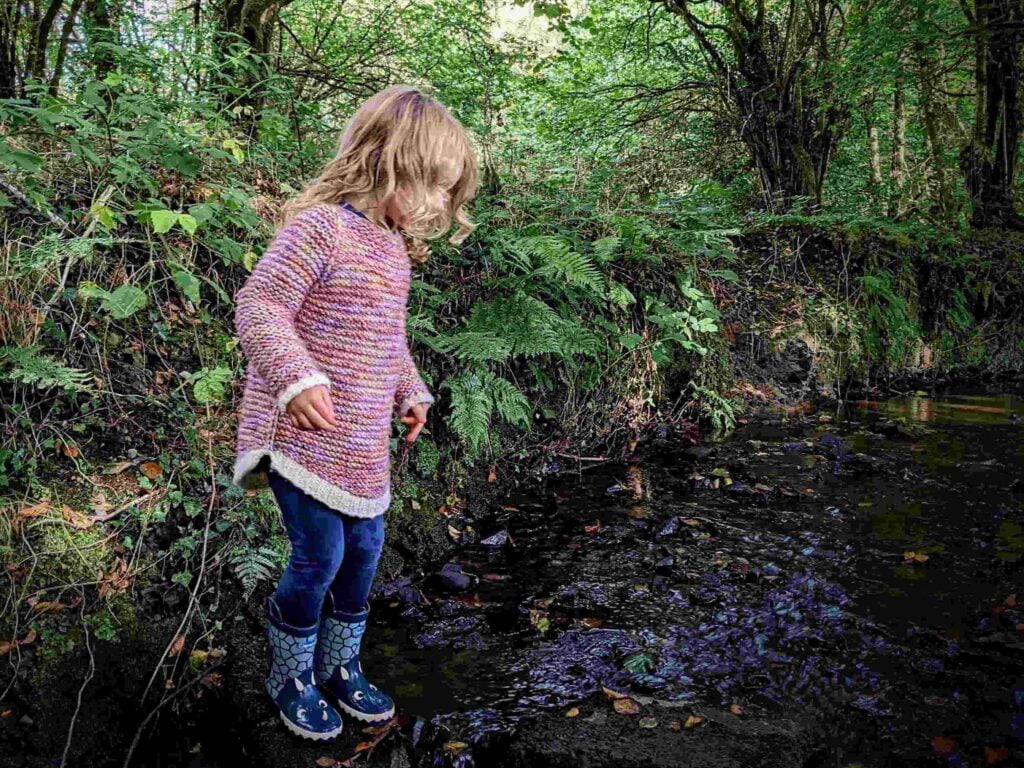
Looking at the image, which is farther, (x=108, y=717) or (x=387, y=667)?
(x=387, y=667)

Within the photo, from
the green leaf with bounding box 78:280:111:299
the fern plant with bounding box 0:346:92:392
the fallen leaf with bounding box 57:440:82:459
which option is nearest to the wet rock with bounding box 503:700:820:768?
the fallen leaf with bounding box 57:440:82:459

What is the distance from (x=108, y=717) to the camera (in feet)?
8.14

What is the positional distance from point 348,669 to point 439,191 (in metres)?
1.64

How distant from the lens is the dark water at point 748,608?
2523 mm

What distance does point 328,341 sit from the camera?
2174mm

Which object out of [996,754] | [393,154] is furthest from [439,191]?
[996,754]

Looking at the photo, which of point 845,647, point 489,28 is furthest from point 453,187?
point 489,28

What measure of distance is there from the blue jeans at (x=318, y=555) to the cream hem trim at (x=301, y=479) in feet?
0.13

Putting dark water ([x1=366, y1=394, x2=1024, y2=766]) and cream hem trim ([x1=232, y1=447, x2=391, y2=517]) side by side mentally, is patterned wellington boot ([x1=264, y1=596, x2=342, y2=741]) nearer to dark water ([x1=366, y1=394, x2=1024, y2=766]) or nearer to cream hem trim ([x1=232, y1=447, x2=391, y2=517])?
dark water ([x1=366, y1=394, x2=1024, y2=766])

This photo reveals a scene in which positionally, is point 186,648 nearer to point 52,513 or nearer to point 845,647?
point 52,513

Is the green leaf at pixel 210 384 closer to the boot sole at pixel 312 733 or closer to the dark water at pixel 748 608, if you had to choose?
the dark water at pixel 748 608

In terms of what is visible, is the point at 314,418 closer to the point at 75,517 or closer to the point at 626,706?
the point at 75,517

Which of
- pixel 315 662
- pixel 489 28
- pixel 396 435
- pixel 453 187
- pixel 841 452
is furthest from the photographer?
pixel 489 28

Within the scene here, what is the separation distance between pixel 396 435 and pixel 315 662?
4.81 feet
